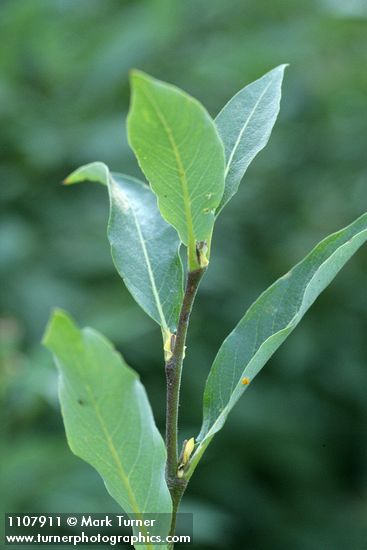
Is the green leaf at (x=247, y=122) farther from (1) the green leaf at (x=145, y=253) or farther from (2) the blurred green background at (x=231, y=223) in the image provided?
(2) the blurred green background at (x=231, y=223)

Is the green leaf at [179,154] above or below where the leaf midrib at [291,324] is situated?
above

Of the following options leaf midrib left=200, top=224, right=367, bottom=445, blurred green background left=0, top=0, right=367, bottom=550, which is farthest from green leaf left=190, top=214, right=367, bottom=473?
blurred green background left=0, top=0, right=367, bottom=550

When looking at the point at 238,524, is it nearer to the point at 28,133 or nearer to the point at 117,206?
the point at 28,133

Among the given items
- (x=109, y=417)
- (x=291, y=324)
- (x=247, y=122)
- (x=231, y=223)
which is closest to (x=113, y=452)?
(x=109, y=417)

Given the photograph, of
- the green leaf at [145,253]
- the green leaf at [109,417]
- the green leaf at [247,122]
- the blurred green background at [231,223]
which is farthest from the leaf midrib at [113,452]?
the blurred green background at [231,223]

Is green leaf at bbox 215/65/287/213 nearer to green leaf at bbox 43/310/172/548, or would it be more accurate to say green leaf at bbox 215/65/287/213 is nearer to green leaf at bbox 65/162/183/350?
green leaf at bbox 65/162/183/350

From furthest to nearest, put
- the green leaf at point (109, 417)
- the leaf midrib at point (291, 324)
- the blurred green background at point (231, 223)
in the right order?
the blurred green background at point (231, 223), the leaf midrib at point (291, 324), the green leaf at point (109, 417)

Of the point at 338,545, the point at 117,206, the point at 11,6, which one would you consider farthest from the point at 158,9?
the point at 117,206
